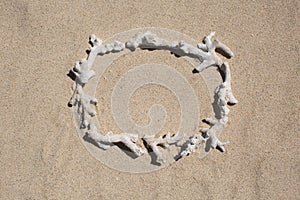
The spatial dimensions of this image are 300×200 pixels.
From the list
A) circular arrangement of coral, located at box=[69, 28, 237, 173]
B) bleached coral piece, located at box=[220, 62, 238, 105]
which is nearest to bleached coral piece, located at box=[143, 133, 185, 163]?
circular arrangement of coral, located at box=[69, 28, 237, 173]

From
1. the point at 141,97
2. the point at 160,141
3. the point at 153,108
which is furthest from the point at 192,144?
the point at 141,97

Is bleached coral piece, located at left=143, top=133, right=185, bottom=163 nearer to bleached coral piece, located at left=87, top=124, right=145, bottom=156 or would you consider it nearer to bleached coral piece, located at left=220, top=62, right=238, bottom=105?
bleached coral piece, located at left=87, top=124, right=145, bottom=156

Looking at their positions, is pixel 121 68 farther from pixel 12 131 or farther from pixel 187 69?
pixel 12 131

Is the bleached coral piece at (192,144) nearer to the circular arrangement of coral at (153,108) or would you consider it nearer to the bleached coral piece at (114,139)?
the circular arrangement of coral at (153,108)

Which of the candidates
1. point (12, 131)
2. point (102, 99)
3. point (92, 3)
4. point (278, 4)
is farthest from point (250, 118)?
point (12, 131)

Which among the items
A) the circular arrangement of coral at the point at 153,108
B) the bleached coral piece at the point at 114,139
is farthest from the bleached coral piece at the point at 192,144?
the bleached coral piece at the point at 114,139

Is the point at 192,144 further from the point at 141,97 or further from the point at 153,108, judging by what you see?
the point at 141,97

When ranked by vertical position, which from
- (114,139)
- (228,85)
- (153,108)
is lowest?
(114,139)
